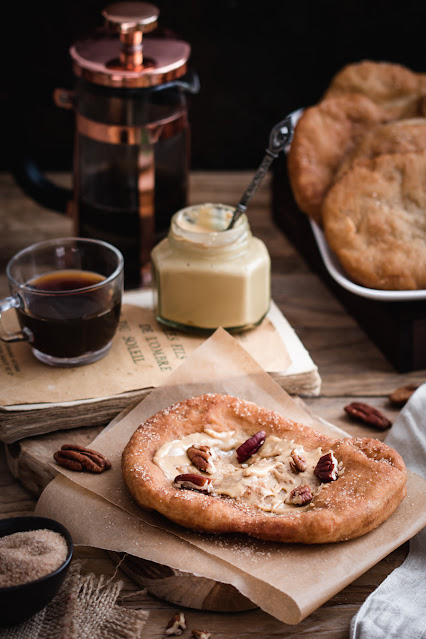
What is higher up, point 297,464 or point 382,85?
point 382,85

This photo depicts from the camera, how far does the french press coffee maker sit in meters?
1.75

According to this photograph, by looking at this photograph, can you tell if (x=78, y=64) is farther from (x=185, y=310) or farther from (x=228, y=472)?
(x=228, y=472)

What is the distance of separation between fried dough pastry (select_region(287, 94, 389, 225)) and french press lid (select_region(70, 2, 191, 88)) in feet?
1.12

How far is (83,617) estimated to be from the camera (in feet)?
3.75

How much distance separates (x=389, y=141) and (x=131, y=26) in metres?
0.64

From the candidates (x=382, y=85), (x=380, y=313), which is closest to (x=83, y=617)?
(x=380, y=313)

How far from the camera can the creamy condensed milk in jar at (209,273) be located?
5.32 ft

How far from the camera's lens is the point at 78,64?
69.7 inches


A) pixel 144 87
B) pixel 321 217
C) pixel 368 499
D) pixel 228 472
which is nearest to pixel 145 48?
pixel 144 87

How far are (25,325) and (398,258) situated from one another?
78 cm

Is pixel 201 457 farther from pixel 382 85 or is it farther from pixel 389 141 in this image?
pixel 382 85

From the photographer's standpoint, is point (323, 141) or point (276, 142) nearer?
point (276, 142)

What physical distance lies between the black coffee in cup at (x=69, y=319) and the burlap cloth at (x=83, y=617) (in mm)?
482

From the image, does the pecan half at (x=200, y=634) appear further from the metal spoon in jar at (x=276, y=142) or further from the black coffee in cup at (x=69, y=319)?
the metal spoon in jar at (x=276, y=142)
